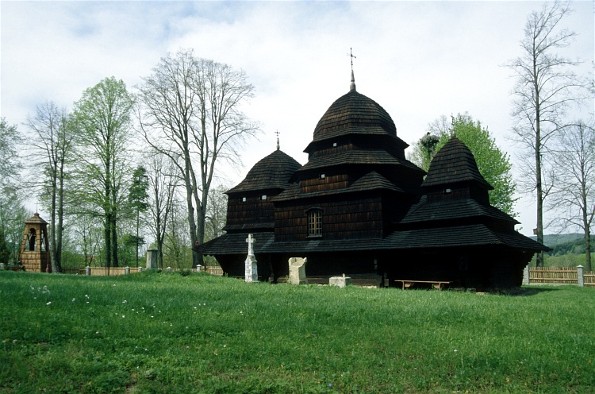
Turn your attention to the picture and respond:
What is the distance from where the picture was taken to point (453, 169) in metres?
23.4

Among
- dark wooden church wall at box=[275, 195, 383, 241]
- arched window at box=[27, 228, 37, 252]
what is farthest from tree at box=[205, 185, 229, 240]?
dark wooden church wall at box=[275, 195, 383, 241]

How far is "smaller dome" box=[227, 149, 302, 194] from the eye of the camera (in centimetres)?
3231

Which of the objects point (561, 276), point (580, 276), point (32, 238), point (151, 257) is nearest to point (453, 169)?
point (580, 276)

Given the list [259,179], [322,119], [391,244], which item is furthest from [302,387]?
[259,179]

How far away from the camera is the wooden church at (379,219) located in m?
21.2

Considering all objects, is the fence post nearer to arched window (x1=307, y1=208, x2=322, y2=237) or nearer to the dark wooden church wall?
the dark wooden church wall

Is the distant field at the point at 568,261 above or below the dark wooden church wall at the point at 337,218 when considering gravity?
below

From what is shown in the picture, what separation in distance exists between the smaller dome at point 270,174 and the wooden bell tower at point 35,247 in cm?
1436

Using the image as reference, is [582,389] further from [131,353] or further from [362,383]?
[131,353]

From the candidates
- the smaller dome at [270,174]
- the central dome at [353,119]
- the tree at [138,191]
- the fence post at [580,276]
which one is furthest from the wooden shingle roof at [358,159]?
the tree at [138,191]

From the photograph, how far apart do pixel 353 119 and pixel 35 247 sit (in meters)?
25.1

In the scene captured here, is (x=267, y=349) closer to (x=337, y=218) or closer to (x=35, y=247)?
(x=337, y=218)

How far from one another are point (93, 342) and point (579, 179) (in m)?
40.2

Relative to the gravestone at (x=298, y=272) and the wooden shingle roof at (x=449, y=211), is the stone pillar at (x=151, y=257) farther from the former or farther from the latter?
the wooden shingle roof at (x=449, y=211)
